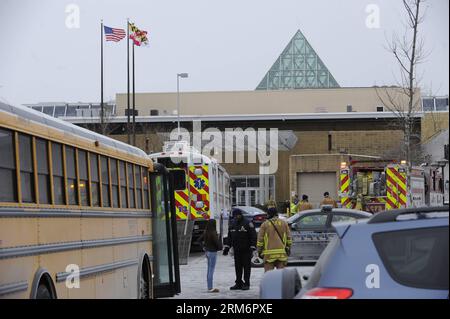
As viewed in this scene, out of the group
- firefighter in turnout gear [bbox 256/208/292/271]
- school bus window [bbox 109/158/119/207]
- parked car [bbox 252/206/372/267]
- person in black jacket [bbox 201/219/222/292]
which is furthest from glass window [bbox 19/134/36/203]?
parked car [bbox 252/206/372/267]

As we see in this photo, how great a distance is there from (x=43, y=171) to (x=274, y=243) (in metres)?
6.32

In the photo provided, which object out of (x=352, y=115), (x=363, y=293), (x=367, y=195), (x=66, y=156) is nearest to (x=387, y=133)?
(x=352, y=115)

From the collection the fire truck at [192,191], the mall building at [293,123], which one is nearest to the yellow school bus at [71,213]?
the fire truck at [192,191]

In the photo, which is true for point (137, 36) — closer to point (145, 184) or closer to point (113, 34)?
point (113, 34)

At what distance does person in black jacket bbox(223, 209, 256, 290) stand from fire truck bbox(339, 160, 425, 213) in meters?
6.75

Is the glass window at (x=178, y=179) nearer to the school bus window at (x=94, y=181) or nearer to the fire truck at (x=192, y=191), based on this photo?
the school bus window at (x=94, y=181)

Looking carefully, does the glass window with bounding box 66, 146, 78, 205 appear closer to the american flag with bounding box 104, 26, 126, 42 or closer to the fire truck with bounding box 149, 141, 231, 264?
the fire truck with bounding box 149, 141, 231, 264

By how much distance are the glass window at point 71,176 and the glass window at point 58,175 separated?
8.1 inches

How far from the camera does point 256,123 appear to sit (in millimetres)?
62125

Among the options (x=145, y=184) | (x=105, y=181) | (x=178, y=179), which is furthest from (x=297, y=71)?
(x=105, y=181)

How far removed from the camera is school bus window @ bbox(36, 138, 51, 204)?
8.23 m

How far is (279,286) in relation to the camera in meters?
5.61

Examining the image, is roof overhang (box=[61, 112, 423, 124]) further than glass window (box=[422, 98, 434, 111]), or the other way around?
Result: roof overhang (box=[61, 112, 423, 124])
